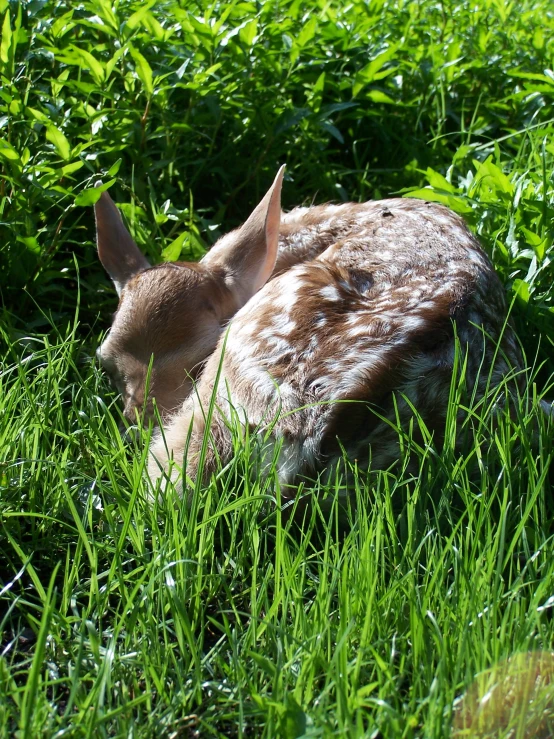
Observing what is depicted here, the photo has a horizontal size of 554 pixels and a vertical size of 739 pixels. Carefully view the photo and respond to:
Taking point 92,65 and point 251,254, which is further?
point 92,65

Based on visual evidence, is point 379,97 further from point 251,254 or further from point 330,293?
point 330,293

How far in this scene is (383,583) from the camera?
245 cm

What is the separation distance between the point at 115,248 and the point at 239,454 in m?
1.45

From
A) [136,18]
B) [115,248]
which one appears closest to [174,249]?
[115,248]

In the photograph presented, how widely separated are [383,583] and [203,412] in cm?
86

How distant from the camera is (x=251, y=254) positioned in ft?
12.7

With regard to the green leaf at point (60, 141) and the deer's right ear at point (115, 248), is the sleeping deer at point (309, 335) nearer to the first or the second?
the deer's right ear at point (115, 248)

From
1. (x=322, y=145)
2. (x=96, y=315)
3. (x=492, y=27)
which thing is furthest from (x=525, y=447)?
(x=492, y=27)

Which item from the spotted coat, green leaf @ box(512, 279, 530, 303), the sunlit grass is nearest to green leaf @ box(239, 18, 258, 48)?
the spotted coat

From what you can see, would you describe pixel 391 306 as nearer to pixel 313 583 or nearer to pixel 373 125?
pixel 313 583

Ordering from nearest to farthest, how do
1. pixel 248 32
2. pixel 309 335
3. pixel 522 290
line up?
1. pixel 309 335
2. pixel 522 290
3. pixel 248 32

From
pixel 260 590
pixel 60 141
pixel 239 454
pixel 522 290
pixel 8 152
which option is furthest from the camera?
pixel 60 141

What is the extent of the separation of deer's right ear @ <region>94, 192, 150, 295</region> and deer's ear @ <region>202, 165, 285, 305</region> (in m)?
0.34

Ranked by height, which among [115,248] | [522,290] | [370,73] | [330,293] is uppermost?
[370,73]
